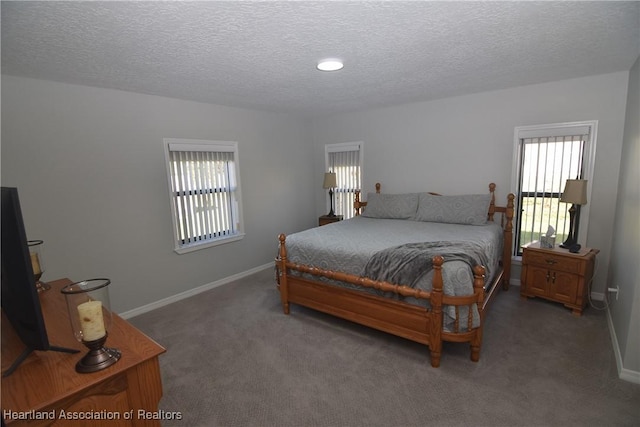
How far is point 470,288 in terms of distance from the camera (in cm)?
224

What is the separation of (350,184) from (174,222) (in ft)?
8.92

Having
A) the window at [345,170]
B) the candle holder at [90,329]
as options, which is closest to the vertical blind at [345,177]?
the window at [345,170]

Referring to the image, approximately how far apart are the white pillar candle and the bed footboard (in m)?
1.90

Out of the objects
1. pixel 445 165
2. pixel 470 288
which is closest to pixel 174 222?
pixel 470 288

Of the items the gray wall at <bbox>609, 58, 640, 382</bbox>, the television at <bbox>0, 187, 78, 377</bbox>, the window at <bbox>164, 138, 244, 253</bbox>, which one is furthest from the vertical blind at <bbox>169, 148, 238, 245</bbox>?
the gray wall at <bbox>609, 58, 640, 382</bbox>

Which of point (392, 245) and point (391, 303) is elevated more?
point (392, 245)

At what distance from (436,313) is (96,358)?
202cm

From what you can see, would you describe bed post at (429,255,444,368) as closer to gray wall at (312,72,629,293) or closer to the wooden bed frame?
the wooden bed frame

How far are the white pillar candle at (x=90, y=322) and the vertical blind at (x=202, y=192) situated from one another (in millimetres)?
2702

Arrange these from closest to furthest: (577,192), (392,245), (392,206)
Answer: (392,245), (577,192), (392,206)

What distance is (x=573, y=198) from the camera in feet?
9.87

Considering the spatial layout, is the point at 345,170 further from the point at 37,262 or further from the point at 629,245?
the point at 37,262

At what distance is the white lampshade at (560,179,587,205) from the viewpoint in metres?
2.98

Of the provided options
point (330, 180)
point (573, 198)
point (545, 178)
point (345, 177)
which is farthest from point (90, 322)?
point (345, 177)
